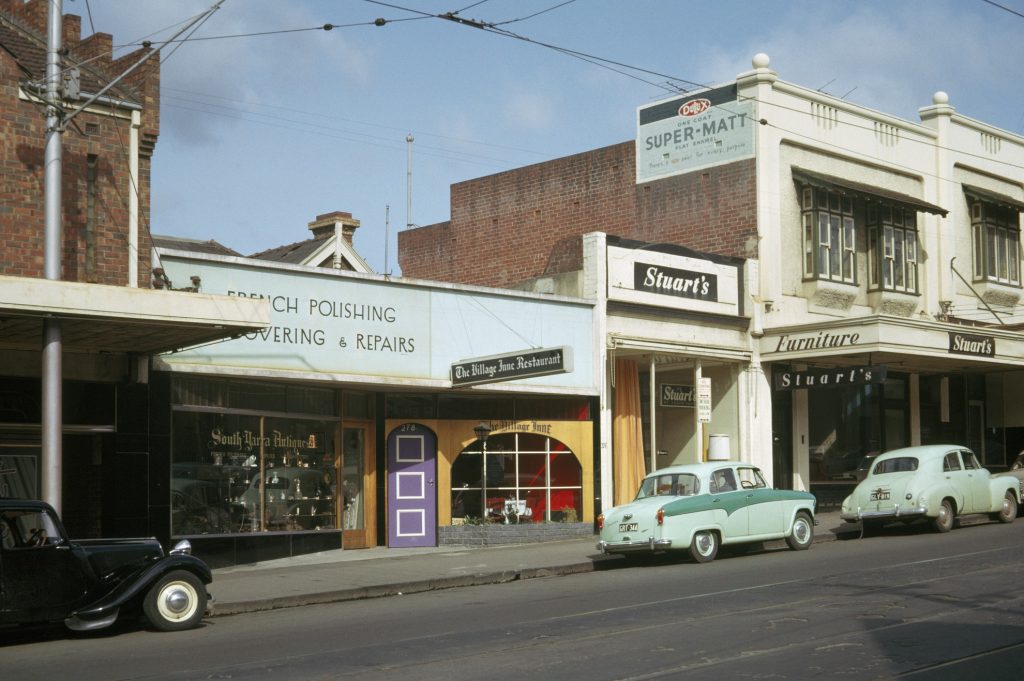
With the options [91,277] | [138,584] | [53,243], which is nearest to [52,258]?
[53,243]

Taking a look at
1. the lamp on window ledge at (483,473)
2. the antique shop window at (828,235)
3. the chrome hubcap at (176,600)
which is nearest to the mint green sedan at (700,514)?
the lamp on window ledge at (483,473)

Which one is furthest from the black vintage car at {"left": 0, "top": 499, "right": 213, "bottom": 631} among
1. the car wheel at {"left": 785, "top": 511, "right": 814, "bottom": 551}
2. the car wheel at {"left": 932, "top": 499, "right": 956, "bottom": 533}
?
the car wheel at {"left": 932, "top": 499, "right": 956, "bottom": 533}

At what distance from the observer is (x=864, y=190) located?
100.0 feet

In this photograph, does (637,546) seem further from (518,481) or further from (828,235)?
(828,235)

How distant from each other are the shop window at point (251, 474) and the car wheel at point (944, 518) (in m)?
11.6

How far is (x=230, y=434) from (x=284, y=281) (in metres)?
2.79

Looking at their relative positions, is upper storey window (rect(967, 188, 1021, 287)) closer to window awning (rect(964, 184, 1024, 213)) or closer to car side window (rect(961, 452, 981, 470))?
window awning (rect(964, 184, 1024, 213))

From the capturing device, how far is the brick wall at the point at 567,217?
29.9m

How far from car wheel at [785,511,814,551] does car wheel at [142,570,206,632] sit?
11.4m

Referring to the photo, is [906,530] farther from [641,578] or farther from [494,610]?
[494,610]

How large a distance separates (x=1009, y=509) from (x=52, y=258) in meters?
19.6

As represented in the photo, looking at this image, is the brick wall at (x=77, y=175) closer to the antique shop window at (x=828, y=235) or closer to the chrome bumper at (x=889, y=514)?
the chrome bumper at (x=889, y=514)

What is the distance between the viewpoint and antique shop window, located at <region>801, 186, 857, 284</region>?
29812 mm

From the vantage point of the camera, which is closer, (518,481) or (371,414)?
(371,414)
